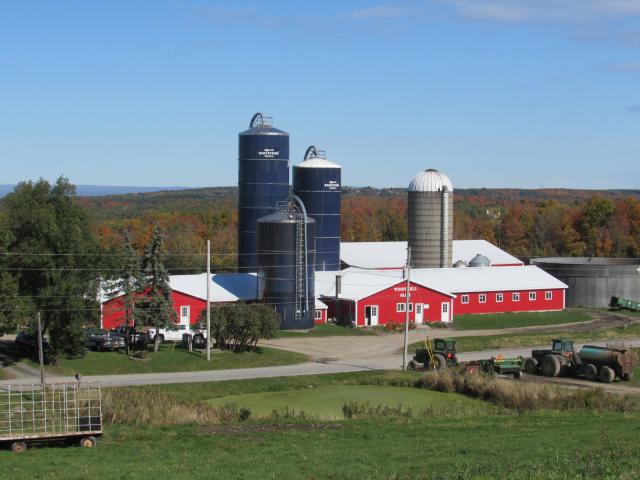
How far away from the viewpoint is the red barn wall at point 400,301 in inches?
2201

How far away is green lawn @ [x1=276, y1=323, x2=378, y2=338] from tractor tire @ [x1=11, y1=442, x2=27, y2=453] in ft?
97.7

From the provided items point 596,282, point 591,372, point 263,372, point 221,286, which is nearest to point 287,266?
point 221,286

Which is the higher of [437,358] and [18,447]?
[437,358]

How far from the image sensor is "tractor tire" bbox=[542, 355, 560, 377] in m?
40.0

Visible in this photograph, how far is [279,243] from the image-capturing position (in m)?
52.3

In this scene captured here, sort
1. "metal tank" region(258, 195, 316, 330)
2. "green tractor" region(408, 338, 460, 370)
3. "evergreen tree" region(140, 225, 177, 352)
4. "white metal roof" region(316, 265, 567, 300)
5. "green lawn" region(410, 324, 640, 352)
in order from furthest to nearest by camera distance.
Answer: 1. "white metal roof" region(316, 265, 567, 300)
2. "metal tank" region(258, 195, 316, 330)
3. "green lawn" region(410, 324, 640, 352)
4. "evergreen tree" region(140, 225, 177, 352)
5. "green tractor" region(408, 338, 460, 370)

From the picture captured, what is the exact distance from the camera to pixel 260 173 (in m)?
58.8

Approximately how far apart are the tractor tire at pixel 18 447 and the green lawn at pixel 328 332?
2977 centimetres

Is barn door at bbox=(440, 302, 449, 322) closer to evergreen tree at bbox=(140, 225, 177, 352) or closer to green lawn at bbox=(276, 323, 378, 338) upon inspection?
green lawn at bbox=(276, 323, 378, 338)

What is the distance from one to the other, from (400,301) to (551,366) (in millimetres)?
17584

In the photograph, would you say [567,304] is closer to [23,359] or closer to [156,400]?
[23,359]

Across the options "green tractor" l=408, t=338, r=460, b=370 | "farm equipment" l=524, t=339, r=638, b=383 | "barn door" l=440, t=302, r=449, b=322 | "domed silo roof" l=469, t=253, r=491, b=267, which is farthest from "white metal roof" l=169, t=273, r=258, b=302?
"domed silo roof" l=469, t=253, r=491, b=267

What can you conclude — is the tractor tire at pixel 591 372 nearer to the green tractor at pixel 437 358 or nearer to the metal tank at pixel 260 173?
the green tractor at pixel 437 358

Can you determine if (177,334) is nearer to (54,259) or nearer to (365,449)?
(54,259)
